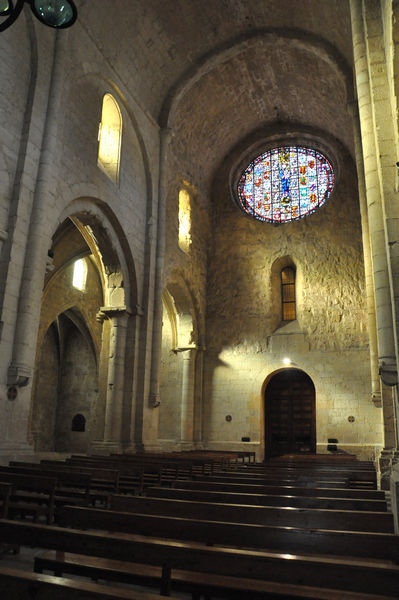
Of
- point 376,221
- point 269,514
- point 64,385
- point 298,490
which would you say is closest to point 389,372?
point 376,221

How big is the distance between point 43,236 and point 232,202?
38.4ft

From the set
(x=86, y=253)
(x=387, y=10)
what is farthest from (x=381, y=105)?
(x=86, y=253)

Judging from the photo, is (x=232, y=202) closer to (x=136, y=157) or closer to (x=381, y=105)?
(x=136, y=157)

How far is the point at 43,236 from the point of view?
31.0ft

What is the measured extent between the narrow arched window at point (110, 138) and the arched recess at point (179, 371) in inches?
208

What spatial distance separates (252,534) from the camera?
2.41m

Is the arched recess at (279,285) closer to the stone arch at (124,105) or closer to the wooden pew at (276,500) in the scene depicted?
the stone arch at (124,105)

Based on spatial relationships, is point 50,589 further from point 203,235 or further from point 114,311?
point 203,235

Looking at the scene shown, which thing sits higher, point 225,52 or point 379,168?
point 225,52

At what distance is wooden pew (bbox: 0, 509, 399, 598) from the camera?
177cm

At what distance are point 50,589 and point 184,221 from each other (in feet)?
55.1

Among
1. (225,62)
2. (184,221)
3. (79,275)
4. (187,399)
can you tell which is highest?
(225,62)

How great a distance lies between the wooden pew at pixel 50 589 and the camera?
1579mm

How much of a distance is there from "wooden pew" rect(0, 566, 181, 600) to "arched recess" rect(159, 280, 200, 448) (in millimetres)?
15620
